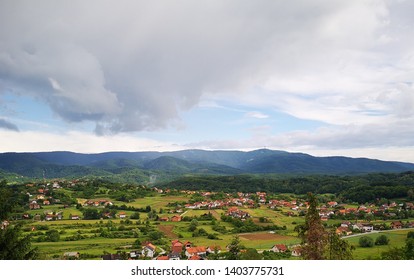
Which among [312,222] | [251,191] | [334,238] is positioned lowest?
[251,191]

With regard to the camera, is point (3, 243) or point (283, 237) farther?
point (283, 237)

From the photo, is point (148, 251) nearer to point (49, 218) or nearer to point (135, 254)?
point (135, 254)

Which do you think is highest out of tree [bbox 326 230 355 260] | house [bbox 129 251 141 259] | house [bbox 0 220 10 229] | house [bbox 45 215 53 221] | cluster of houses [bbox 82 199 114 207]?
house [bbox 0 220 10 229]

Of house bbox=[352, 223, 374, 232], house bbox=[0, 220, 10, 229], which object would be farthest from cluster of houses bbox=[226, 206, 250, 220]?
house bbox=[0, 220, 10, 229]

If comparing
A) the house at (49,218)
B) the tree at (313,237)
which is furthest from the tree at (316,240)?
the house at (49,218)

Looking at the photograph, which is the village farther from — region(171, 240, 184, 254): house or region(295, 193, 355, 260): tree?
region(295, 193, 355, 260): tree

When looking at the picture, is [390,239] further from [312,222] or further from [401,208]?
[312,222]

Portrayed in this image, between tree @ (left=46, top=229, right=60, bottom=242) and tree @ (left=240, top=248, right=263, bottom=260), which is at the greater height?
tree @ (left=240, top=248, right=263, bottom=260)
